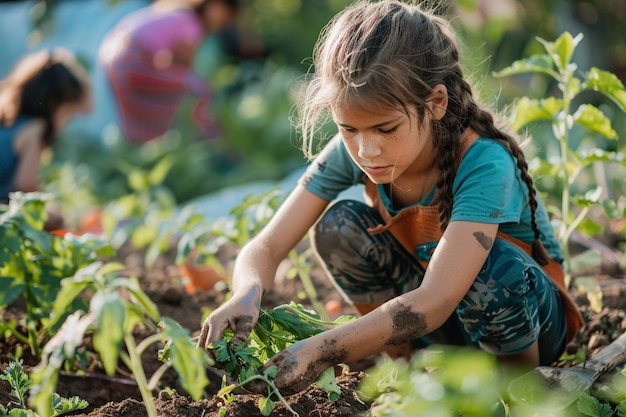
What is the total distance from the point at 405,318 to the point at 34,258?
1.06 metres

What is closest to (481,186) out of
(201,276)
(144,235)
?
(201,276)

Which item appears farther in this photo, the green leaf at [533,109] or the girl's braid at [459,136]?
the green leaf at [533,109]

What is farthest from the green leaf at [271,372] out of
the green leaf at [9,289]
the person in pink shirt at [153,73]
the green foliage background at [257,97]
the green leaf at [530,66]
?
the person in pink shirt at [153,73]

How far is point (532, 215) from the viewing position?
7.16 feet

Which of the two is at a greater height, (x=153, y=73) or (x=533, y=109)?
(x=533, y=109)

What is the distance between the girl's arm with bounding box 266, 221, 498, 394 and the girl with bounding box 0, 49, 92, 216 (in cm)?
289

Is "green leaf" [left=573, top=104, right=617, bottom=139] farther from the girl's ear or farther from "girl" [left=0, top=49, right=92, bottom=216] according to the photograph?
"girl" [left=0, top=49, right=92, bottom=216]

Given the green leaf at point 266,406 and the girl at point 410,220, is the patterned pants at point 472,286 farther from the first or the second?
the green leaf at point 266,406

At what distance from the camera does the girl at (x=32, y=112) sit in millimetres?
4301

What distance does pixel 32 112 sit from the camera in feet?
14.3

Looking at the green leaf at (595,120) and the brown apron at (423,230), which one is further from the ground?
the green leaf at (595,120)

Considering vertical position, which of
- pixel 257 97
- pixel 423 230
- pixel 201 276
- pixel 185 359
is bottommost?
pixel 257 97

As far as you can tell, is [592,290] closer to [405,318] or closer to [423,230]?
[423,230]

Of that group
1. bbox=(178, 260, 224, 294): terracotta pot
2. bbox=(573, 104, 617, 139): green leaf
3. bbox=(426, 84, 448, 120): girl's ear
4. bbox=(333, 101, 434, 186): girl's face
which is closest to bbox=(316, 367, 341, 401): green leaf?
bbox=(333, 101, 434, 186): girl's face
